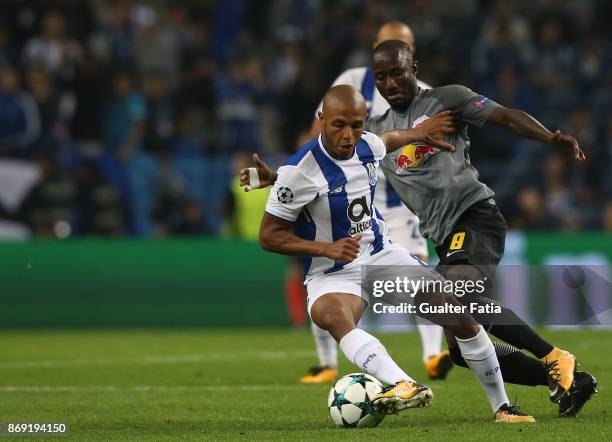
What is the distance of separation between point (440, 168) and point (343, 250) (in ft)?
3.69

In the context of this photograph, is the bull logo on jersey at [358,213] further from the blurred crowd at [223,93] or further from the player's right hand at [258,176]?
the blurred crowd at [223,93]

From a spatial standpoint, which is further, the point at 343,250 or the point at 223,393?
the point at 223,393

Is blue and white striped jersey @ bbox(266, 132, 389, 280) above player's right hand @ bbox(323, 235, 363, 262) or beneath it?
above

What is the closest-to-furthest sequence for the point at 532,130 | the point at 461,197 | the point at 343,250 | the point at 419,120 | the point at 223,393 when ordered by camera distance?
the point at 343,250
the point at 532,130
the point at 461,197
the point at 419,120
the point at 223,393

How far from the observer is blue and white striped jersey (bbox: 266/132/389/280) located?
6.73 meters

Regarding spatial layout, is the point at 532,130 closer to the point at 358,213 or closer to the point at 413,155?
the point at 413,155

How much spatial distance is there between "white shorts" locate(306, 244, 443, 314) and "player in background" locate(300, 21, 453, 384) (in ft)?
7.93

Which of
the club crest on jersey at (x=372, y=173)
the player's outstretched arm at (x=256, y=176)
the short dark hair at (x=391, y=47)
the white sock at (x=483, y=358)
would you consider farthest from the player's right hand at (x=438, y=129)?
the white sock at (x=483, y=358)

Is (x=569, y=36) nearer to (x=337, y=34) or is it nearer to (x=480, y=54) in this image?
(x=480, y=54)

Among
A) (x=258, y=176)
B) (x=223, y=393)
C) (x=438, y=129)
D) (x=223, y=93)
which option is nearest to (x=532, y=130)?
(x=438, y=129)

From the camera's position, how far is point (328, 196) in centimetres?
682

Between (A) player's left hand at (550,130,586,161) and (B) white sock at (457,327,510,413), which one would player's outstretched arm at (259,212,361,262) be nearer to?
(B) white sock at (457,327,510,413)

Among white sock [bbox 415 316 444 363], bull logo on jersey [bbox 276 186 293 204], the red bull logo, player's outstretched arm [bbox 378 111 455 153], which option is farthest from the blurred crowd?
bull logo on jersey [bbox 276 186 293 204]

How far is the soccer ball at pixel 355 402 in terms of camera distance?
21.6 feet
